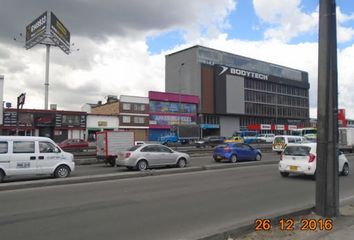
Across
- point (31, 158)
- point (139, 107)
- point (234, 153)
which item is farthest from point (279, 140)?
point (139, 107)

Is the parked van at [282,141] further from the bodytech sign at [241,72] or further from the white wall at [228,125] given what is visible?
the bodytech sign at [241,72]

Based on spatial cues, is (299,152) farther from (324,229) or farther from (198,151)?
(198,151)

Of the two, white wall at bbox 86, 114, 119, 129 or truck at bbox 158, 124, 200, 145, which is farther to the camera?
white wall at bbox 86, 114, 119, 129

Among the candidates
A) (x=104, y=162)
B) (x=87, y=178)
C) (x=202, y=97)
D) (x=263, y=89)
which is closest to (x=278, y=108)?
(x=263, y=89)

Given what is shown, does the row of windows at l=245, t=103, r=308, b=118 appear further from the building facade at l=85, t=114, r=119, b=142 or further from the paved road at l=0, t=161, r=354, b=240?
the paved road at l=0, t=161, r=354, b=240

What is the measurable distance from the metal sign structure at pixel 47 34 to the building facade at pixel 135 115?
1378 cm

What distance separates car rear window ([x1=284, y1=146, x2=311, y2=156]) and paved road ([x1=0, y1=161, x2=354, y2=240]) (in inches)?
54.6

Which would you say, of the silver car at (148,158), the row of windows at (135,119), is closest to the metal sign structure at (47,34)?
the row of windows at (135,119)

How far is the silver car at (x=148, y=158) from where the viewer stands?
19.1m

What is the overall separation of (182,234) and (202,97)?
81.9 m

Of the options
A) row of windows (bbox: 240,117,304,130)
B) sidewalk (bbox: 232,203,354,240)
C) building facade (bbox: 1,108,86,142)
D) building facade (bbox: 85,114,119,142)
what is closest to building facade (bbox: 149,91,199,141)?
building facade (bbox: 85,114,119,142)

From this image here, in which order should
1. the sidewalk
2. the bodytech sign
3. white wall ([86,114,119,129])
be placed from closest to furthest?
the sidewalk < white wall ([86,114,119,129]) < the bodytech sign

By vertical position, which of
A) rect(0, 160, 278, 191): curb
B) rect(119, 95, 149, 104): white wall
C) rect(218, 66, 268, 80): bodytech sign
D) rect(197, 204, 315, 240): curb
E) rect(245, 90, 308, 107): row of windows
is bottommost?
rect(0, 160, 278, 191): curb

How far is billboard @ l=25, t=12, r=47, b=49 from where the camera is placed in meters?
59.0
